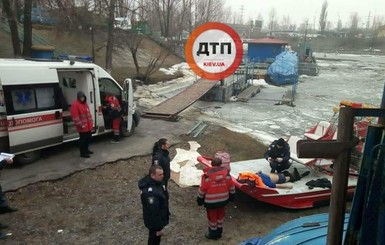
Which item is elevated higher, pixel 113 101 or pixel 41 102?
pixel 41 102

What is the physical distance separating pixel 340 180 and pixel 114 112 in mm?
8332

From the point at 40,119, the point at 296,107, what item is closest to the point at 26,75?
the point at 40,119

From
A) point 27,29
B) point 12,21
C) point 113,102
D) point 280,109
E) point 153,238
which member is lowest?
point 280,109

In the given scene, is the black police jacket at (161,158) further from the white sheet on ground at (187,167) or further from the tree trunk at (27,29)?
the tree trunk at (27,29)

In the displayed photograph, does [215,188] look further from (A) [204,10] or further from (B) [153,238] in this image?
(A) [204,10]

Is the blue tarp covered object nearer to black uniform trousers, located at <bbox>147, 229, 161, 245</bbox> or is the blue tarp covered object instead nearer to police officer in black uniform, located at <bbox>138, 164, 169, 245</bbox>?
black uniform trousers, located at <bbox>147, 229, 161, 245</bbox>

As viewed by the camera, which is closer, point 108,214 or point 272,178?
point 108,214

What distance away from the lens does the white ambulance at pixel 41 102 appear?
7.50 meters

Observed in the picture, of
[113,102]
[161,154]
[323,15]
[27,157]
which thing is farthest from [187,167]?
[323,15]

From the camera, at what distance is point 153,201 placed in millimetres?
4504

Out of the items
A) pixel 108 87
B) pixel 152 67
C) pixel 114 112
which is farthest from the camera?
pixel 152 67

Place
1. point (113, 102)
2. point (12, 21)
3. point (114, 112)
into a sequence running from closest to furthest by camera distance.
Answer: point (114, 112)
point (113, 102)
point (12, 21)

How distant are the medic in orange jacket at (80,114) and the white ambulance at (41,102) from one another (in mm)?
438

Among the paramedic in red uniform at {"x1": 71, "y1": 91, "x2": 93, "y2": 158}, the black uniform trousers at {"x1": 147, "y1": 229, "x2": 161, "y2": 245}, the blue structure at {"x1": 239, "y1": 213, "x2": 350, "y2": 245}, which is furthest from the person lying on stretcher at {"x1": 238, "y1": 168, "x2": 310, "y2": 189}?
the paramedic in red uniform at {"x1": 71, "y1": 91, "x2": 93, "y2": 158}
